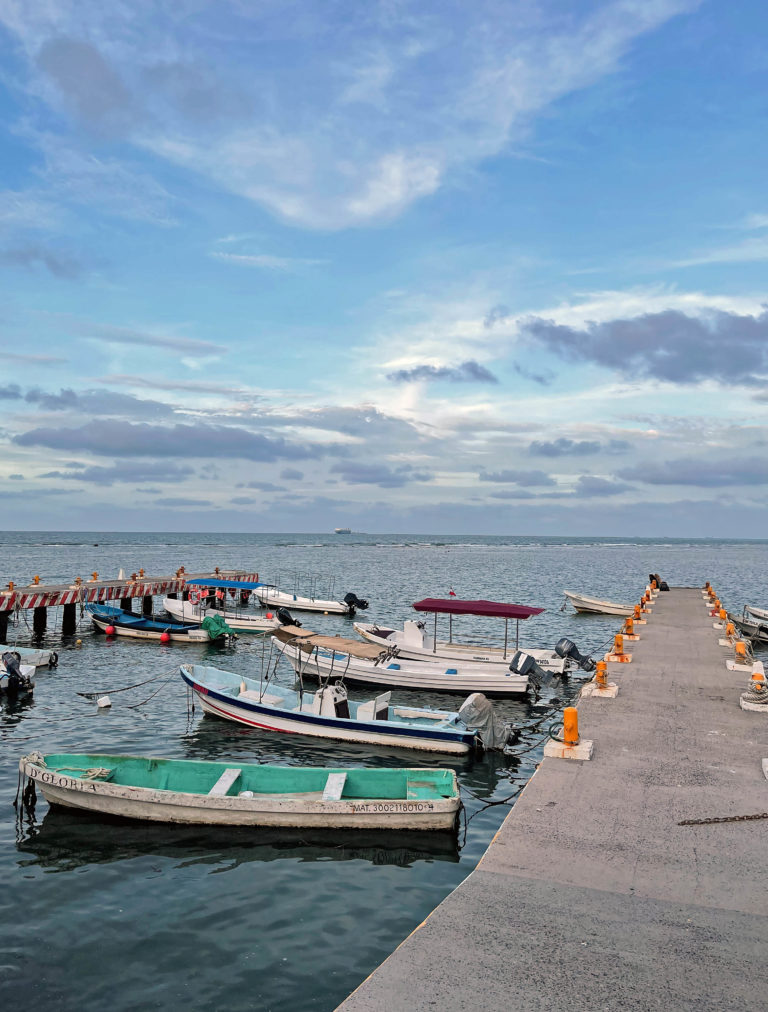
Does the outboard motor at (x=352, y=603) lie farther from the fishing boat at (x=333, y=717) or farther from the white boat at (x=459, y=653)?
the fishing boat at (x=333, y=717)

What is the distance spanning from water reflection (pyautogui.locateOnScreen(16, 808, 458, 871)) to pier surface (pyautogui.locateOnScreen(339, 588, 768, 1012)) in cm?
262

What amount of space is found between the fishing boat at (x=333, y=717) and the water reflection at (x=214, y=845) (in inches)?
224

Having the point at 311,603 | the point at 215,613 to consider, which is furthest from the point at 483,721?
the point at 311,603

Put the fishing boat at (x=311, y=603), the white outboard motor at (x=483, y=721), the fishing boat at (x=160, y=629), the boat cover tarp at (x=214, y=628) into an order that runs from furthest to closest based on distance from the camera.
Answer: the fishing boat at (x=311, y=603)
the fishing boat at (x=160, y=629)
the boat cover tarp at (x=214, y=628)
the white outboard motor at (x=483, y=721)

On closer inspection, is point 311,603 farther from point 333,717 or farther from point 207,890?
point 207,890

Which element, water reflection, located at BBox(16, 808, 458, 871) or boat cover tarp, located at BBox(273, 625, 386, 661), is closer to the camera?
water reflection, located at BBox(16, 808, 458, 871)

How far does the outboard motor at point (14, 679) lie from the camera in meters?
25.2

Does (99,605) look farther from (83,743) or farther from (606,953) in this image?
(606,953)

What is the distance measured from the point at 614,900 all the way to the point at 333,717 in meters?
12.3

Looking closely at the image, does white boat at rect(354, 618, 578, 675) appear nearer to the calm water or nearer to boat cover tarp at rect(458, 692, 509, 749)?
the calm water

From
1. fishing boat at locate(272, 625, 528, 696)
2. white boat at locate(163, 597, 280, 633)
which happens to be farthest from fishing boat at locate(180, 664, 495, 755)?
white boat at locate(163, 597, 280, 633)

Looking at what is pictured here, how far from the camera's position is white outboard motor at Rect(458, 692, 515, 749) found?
18.9m

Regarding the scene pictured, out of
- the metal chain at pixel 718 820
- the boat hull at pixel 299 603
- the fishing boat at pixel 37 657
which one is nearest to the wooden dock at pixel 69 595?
the fishing boat at pixel 37 657

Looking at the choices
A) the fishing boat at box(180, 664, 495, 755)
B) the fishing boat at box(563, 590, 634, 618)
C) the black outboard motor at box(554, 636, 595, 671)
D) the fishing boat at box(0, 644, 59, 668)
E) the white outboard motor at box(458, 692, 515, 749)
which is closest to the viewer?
the white outboard motor at box(458, 692, 515, 749)
